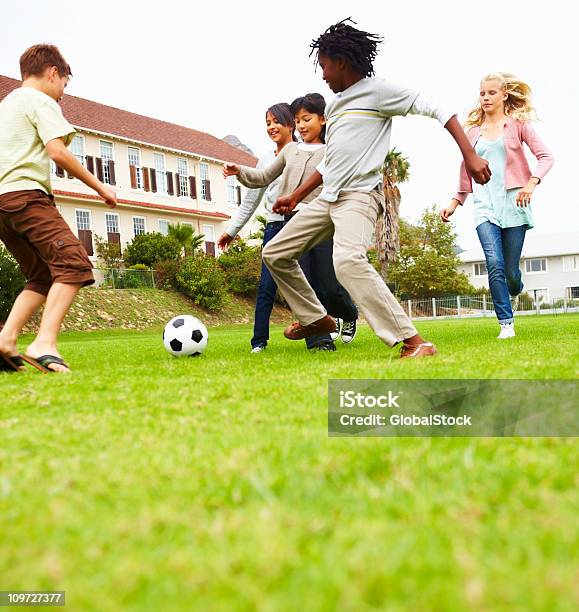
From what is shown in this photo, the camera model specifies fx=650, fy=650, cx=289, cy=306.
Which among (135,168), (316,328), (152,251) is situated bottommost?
(316,328)

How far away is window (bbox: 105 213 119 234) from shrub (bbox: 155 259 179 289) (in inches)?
265

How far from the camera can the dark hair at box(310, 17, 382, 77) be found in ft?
16.6

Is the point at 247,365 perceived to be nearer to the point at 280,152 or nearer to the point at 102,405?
the point at 102,405

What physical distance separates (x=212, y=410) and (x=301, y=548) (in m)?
1.60

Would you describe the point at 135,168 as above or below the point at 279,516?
above

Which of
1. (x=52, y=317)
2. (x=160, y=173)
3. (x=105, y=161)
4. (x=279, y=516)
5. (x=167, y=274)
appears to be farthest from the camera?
(x=160, y=173)

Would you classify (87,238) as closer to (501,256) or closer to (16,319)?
(501,256)

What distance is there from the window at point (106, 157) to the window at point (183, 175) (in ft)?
17.0

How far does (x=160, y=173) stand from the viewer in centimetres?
3903

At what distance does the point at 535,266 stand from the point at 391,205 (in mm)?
30458

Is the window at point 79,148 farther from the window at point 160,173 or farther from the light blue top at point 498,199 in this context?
the light blue top at point 498,199

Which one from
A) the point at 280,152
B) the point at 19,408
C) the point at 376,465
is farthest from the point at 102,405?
the point at 280,152

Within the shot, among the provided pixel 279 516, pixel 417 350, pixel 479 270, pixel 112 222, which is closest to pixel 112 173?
pixel 112 222

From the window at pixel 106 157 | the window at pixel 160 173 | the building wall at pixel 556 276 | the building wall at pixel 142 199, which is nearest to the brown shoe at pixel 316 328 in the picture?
the building wall at pixel 142 199
